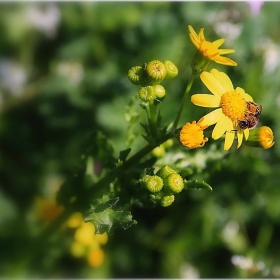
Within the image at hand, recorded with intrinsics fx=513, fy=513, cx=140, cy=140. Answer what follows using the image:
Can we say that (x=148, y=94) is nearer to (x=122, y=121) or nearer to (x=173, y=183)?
(x=173, y=183)

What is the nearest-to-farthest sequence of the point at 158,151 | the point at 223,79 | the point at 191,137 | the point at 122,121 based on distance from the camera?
the point at 191,137 < the point at 223,79 < the point at 158,151 < the point at 122,121

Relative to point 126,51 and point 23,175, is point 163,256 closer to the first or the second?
point 23,175

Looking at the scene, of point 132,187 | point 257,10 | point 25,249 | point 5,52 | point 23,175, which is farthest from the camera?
point 5,52

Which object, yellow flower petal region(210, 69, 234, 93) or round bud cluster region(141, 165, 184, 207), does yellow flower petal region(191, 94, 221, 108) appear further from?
round bud cluster region(141, 165, 184, 207)

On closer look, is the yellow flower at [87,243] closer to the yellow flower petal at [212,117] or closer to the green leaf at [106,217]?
the green leaf at [106,217]

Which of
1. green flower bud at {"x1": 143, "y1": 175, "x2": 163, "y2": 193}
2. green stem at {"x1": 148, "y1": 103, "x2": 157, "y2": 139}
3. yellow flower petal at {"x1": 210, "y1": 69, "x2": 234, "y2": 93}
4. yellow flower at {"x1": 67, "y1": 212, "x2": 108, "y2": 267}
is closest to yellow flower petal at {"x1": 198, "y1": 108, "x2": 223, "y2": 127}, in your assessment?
yellow flower petal at {"x1": 210, "y1": 69, "x2": 234, "y2": 93}

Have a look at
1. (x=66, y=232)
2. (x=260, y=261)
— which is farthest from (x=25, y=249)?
(x=260, y=261)

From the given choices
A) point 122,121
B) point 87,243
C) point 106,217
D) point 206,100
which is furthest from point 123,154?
point 87,243

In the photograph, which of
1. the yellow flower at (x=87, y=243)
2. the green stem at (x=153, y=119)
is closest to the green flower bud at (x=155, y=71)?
the green stem at (x=153, y=119)
